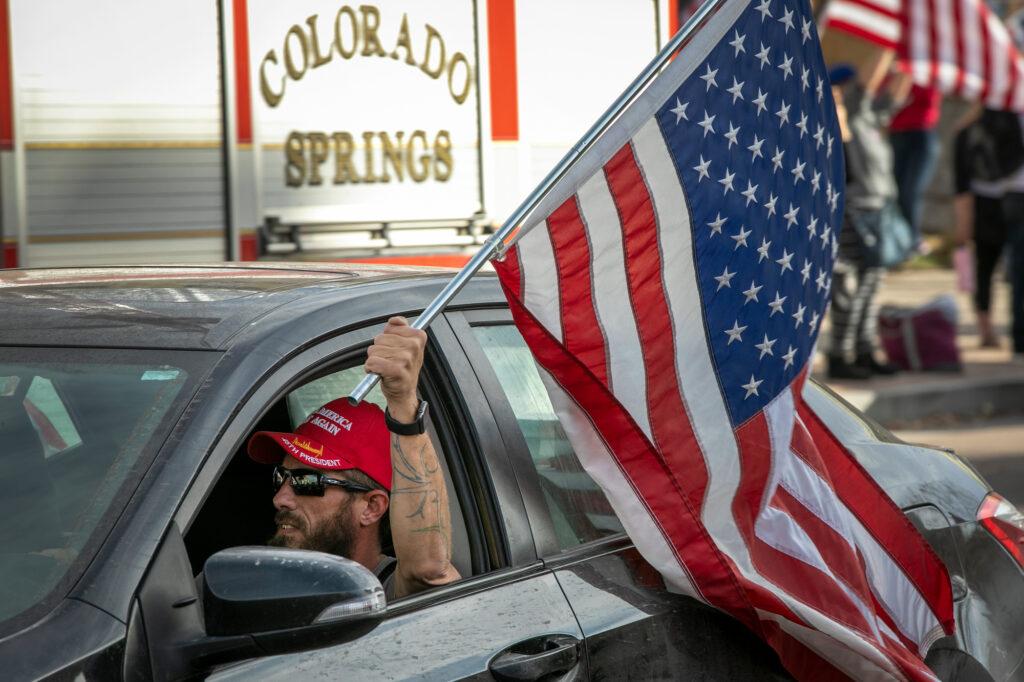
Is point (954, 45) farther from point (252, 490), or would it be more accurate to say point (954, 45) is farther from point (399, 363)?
point (399, 363)

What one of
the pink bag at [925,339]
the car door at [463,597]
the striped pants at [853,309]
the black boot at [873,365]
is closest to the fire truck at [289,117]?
the striped pants at [853,309]

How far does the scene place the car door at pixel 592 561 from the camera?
9.84 feet

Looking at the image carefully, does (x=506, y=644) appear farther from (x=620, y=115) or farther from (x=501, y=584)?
(x=620, y=115)

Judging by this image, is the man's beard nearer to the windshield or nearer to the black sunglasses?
the black sunglasses

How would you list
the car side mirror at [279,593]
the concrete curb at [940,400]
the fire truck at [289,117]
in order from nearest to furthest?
1. the car side mirror at [279,593]
2. the fire truck at [289,117]
3. the concrete curb at [940,400]

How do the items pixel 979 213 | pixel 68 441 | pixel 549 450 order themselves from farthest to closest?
pixel 979 213 < pixel 549 450 < pixel 68 441

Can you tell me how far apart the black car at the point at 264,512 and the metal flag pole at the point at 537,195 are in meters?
0.11

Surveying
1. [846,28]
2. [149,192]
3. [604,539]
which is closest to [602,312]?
[604,539]

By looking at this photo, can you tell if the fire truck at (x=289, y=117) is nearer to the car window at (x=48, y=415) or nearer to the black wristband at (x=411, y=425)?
the car window at (x=48, y=415)

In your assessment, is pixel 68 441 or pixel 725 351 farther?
pixel 725 351

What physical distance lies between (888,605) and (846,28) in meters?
7.78

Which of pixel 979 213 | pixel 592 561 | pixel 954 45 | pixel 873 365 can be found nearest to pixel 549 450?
pixel 592 561

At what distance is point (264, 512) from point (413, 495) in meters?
0.61

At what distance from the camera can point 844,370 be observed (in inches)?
448
